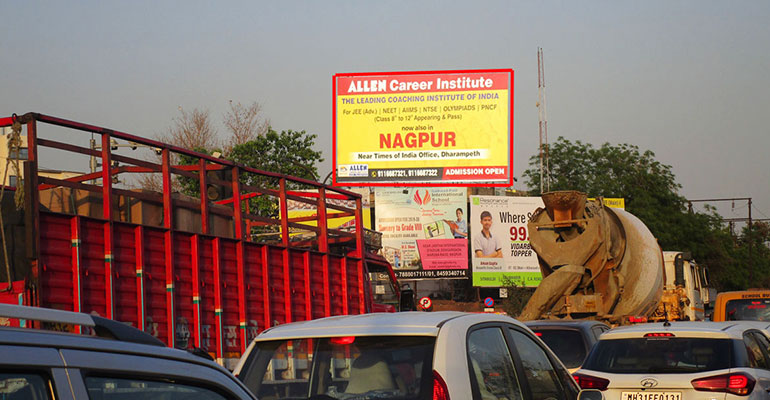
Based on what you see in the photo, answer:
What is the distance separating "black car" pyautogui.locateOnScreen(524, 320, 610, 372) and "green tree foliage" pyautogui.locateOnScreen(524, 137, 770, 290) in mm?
43539

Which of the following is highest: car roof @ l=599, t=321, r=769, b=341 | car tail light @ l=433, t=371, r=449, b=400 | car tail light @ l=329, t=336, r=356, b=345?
car tail light @ l=329, t=336, r=356, b=345

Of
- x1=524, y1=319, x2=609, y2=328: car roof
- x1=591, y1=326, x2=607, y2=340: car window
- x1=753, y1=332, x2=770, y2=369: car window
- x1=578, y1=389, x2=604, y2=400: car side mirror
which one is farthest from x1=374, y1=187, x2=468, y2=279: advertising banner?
x1=578, y1=389, x2=604, y2=400: car side mirror

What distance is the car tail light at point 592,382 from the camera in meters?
8.01

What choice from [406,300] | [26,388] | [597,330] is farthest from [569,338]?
[26,388]

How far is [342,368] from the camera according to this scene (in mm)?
4930

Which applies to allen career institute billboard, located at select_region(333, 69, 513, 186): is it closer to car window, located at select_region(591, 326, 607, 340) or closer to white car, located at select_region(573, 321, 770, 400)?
car window, located at select_region(591, 326, 607, 340)

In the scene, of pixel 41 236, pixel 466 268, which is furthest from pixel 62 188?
pixel 466 268

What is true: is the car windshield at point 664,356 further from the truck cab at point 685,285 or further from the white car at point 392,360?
the truck cab at point 685,285

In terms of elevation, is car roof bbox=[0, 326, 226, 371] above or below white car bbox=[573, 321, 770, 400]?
above

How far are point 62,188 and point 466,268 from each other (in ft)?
110

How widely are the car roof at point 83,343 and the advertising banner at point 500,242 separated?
39478 millimetres

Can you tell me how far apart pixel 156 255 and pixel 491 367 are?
494cm

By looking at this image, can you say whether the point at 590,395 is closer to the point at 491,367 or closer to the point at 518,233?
the point at 491,367

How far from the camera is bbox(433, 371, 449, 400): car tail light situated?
4457 mm
